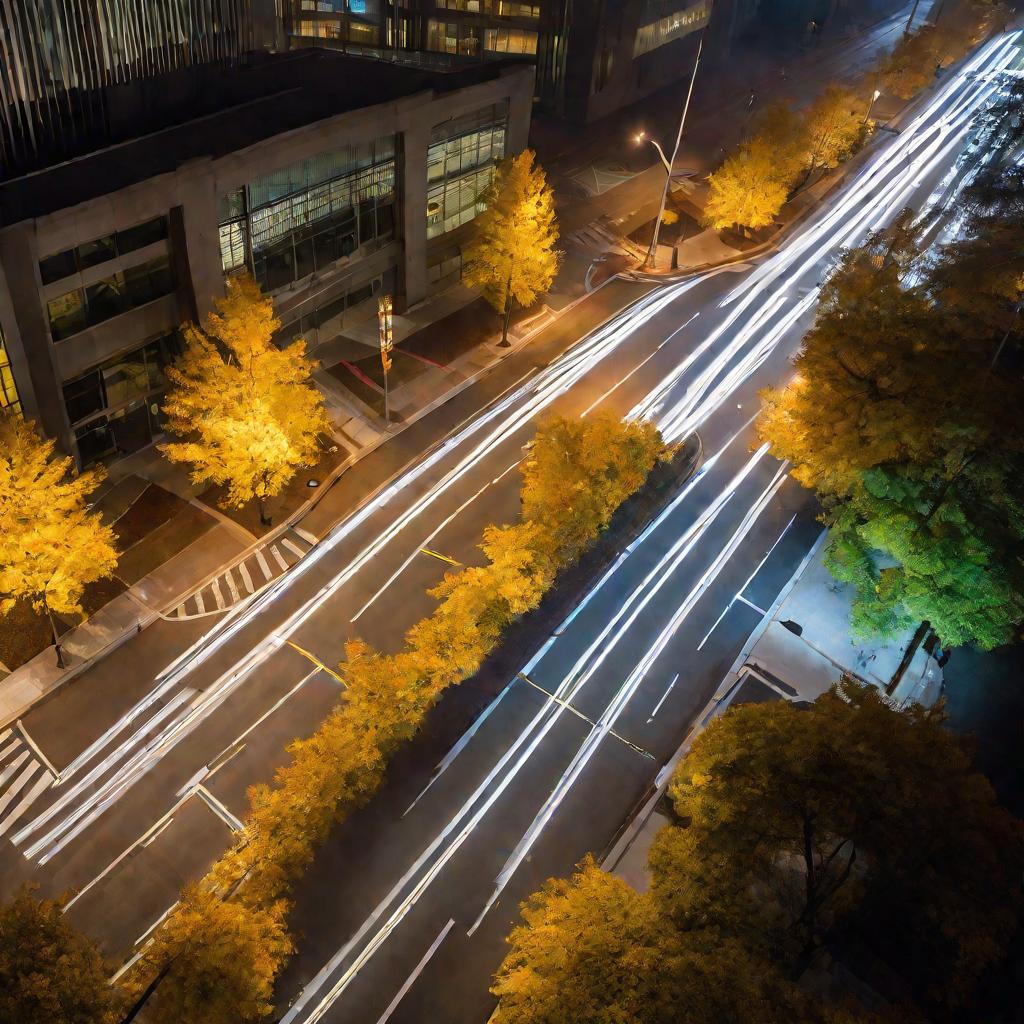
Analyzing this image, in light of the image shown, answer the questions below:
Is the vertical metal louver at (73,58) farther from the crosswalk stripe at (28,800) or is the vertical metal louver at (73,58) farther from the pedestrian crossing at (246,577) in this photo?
the crosswalk stripe at (28,800)

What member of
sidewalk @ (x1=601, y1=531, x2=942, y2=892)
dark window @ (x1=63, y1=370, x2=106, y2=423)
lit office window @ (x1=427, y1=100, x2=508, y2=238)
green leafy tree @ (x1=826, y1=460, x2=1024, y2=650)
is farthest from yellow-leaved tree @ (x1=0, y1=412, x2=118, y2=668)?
green leafy tree @ (x1=826, y1=460, x2=1024, y2=650)

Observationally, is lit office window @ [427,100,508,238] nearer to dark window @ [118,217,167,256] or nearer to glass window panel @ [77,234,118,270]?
dark window @ [118,217,167,256]

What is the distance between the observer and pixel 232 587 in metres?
33.8

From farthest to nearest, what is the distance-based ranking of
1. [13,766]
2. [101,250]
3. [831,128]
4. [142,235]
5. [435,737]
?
[831,128], [142,235], [101,250], [435,737], [13,766]

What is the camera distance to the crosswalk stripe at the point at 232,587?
3341 cm

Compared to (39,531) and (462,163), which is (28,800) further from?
(462,163)

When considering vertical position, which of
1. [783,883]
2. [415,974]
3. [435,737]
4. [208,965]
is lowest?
[415,974]

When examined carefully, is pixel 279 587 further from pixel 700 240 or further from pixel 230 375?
pixel 700 240

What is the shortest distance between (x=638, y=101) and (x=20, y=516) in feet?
230

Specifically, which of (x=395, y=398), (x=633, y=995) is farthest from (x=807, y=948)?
(x=395, y=398)

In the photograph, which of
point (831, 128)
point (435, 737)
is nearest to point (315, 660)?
point (435, 737)

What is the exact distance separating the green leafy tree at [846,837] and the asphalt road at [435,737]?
712 centimetres

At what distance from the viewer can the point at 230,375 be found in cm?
3284

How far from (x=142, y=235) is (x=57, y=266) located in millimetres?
3797
